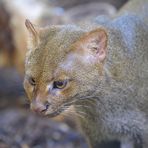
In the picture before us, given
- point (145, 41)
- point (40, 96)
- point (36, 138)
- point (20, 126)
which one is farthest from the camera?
point (20, 126)

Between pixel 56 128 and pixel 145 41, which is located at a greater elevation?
pixel 145 41

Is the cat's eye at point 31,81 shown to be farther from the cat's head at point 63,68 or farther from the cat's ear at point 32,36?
the cat's ear at point 32,36

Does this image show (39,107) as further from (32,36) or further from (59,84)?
(32,36)

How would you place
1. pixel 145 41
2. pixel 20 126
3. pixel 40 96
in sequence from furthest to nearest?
pixel 20 126 < pixel 145 41 < pixel 40 96

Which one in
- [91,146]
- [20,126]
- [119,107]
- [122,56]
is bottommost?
[20,126]

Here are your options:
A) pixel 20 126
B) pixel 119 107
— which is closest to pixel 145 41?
pixel 119 107

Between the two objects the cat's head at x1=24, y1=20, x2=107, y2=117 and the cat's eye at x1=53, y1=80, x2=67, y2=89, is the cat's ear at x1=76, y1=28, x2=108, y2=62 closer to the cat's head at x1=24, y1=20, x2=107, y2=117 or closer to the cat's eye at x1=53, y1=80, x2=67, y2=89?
→ the cat's head at x1=24, y1=20, x2=107, y2=117

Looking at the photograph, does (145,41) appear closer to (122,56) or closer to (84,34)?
(122,56)

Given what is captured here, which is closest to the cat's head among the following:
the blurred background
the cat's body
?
the cat's body
